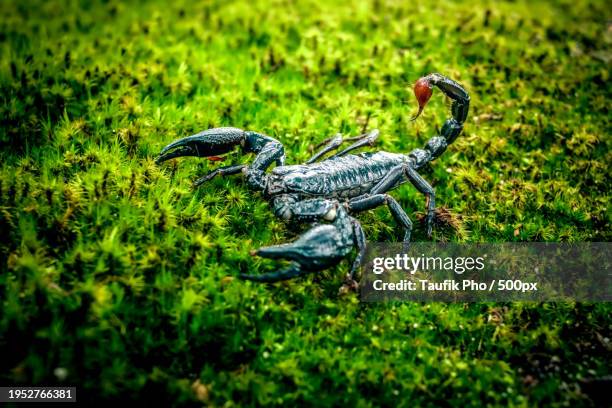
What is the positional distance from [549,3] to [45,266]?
29.1 feet

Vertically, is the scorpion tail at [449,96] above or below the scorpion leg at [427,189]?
above

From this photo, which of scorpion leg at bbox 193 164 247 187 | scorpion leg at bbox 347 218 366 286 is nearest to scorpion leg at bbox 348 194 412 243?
scorpion leg at bbox 347 218 366 286

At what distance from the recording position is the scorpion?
12.4 ft

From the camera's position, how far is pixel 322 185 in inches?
167

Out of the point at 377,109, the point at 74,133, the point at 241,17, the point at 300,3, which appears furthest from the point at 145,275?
the point at 300,3

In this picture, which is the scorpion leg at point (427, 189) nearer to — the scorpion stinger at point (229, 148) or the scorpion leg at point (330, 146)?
the scorpion leg at point (330, 146)

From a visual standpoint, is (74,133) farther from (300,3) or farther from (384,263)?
(300,3)

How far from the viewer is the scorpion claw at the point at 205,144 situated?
441 centimetres

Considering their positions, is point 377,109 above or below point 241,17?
below

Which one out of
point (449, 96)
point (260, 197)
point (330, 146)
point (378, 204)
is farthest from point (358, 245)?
point (449, 96)

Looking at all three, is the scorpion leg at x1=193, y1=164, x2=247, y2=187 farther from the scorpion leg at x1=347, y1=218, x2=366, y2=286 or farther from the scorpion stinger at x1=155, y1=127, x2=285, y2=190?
the scorpion leg at x1=347, y1=218, x2=366, y2=286

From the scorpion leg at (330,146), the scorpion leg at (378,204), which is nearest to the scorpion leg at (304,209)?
the scorpion leg at (378,204)

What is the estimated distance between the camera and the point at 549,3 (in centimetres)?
852

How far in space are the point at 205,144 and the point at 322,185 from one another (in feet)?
3.76
